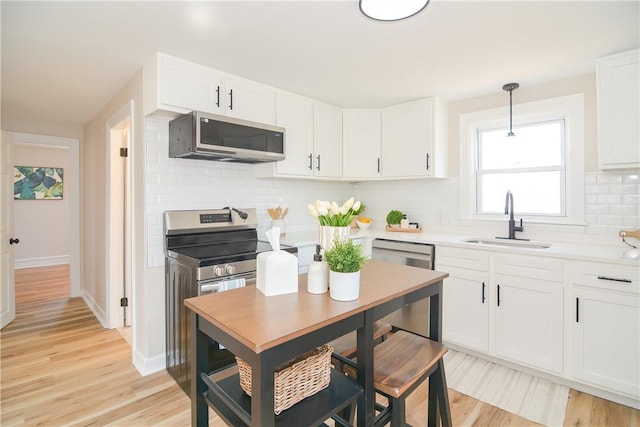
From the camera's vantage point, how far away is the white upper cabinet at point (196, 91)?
7.23ft

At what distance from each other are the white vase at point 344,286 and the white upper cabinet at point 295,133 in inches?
72.6

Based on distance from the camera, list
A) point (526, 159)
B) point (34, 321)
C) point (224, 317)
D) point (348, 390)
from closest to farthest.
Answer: point (224, 317) → point (348, 390) → point (526, 159) → point (34, 321)

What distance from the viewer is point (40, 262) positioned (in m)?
6.23

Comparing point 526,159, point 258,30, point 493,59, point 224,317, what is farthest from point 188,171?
point 526,159

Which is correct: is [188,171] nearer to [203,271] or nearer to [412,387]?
[203,271]

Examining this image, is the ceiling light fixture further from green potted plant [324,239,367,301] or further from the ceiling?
green potted plant [324,239,367,301]

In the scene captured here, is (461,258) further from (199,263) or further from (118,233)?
(118,233)

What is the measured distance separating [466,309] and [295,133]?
2179mm

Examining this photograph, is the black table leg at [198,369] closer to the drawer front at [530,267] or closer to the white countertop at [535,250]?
the white countertop at [535,250]

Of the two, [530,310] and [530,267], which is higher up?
[530,267]

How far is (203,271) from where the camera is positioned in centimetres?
201

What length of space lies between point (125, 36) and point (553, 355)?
11.6 ft

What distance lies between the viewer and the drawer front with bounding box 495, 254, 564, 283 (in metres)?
2.27

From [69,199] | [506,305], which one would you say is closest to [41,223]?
[69,199]
